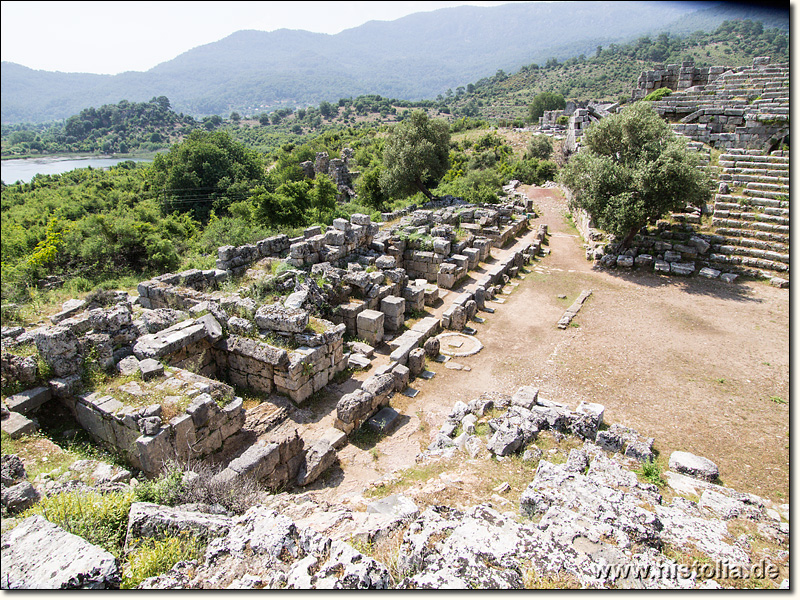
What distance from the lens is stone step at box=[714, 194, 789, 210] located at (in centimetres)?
1994

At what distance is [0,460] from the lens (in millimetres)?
5621

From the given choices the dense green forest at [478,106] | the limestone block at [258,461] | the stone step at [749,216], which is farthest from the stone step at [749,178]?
the dense green forest at [478,106]

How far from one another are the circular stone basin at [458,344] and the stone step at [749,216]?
1522 cm

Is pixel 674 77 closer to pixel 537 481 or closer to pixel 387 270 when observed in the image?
pixel 387 270

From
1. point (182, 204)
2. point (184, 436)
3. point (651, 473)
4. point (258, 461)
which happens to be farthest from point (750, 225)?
point (182, 204)

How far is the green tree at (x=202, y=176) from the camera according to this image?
4081cm

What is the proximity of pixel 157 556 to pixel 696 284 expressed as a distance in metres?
19.8

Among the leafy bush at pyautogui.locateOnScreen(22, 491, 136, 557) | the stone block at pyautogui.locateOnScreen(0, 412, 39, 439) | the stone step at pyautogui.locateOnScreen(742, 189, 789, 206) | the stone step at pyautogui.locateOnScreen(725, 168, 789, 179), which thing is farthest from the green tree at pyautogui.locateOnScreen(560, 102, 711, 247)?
the stone block at pyautogui.locateOnScreen(0, 412, 39, 439)

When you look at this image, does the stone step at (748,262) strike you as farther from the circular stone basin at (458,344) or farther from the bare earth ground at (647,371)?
the circular stone basin at (458,344)

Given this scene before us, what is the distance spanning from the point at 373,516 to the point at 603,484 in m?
3.41

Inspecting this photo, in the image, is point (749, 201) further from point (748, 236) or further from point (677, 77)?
point (677, 77)

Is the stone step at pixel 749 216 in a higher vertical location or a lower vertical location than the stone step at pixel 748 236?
higher

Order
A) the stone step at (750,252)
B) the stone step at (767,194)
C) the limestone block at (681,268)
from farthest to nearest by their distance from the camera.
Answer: the stone step at (767,194) < the limestone block at (681,268) < the stone step at (750,252)

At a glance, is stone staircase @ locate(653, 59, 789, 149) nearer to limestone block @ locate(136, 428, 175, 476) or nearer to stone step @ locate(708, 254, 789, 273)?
stone step @ locate(708, 254, 789, 273)
